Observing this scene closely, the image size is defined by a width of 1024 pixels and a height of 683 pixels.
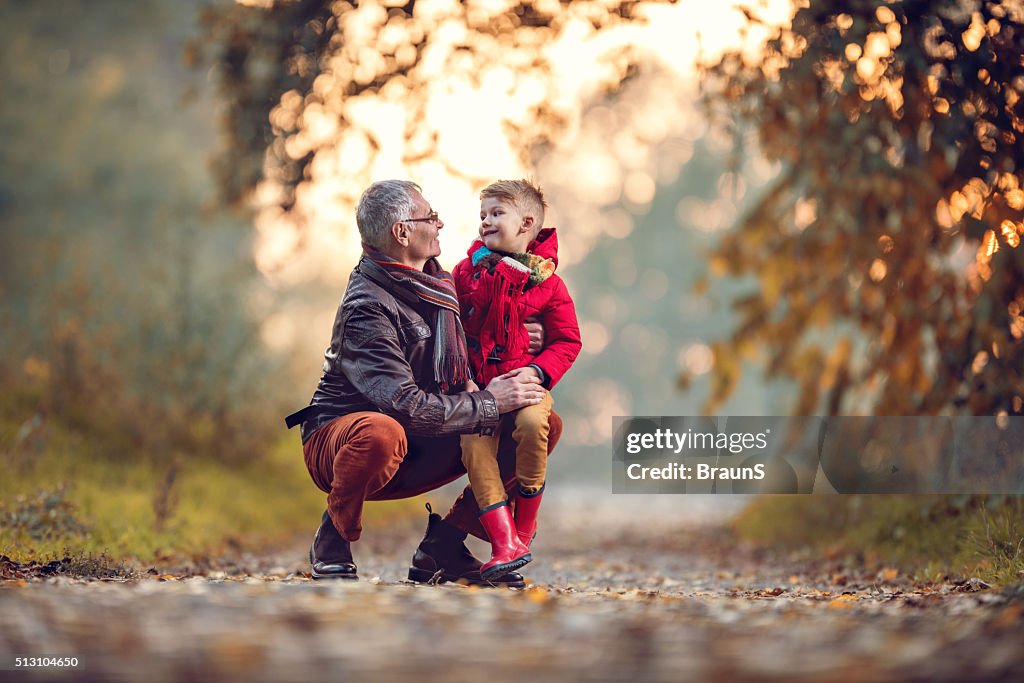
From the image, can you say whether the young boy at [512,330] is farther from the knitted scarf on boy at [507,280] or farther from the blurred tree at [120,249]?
the blurred tree at [120,249]

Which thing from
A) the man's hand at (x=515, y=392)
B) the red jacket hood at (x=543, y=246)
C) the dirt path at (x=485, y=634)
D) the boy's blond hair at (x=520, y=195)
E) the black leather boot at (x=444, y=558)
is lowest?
the dirt path at (x=485, y=634)

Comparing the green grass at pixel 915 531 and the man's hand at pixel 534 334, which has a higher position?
the man's hand at pixel 534 334

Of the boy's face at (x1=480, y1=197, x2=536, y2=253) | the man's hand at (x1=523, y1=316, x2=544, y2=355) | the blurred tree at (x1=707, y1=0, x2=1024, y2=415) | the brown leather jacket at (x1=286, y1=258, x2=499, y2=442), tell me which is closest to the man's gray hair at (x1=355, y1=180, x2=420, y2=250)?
the brown leather jacket at (x1=286, y1=258, x2=499, y2=442)

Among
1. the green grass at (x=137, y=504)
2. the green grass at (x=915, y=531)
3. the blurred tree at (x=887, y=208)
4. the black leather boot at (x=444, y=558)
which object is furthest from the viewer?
the blurred tree at (x=887, y=208)

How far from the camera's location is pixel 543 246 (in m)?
4.73

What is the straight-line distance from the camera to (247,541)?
774cm

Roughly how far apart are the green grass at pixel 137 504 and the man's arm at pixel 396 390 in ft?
5.59

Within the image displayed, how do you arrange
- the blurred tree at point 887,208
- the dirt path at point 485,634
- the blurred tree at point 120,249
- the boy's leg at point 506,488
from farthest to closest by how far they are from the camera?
the blurred tree at point 120,249 < the blurred tree at point 887,208 < the boy's leg at point 506,488 < the dirt path at point 485,634

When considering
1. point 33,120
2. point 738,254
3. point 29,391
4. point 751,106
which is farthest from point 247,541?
point 33,120

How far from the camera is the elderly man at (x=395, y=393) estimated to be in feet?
14.4

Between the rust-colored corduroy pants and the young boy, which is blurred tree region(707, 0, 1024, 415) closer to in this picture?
the young boy

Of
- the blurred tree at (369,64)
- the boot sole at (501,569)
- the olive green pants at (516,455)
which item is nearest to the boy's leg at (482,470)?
the olive green pants at (516,455)

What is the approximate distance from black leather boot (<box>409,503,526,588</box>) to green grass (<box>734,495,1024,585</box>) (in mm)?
2244

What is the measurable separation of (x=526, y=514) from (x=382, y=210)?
1450mm
